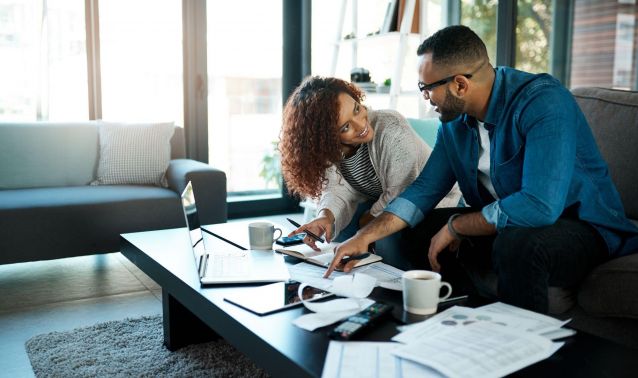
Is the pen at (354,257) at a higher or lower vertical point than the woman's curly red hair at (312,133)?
lower

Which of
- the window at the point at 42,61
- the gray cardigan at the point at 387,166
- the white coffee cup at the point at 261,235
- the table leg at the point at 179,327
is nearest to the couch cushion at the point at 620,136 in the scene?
the gray cardigan at the point at 387,166

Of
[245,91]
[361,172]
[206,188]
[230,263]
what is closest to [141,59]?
[245,91]

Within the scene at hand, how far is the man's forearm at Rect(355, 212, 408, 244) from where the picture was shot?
1762mm

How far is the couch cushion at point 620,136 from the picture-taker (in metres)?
1.97

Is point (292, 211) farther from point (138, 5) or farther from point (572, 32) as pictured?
point (572, 32)

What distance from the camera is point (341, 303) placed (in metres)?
1.33

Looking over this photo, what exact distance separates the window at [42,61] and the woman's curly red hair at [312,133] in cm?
228

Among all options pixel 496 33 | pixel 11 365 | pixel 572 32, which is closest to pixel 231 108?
pixel 496 33

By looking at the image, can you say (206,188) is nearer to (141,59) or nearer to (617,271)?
(141,59)

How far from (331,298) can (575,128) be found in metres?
0.78

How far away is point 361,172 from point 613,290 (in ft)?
3.25

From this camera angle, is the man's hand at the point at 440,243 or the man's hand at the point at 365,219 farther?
the man's hand at the point at 365,219

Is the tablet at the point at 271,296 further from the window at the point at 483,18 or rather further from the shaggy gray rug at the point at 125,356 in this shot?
the window at the point at 483,18

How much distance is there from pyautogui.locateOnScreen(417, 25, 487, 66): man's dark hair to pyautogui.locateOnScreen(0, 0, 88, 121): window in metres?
2.93
